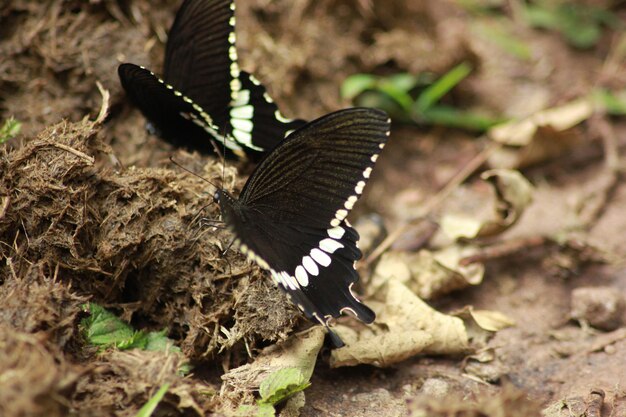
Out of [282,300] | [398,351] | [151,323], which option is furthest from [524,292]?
[151,323]

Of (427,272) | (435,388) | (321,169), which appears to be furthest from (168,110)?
(435,388)

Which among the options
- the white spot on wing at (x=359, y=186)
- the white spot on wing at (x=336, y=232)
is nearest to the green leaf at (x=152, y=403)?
the white spot on wing at (x=336, y=232)

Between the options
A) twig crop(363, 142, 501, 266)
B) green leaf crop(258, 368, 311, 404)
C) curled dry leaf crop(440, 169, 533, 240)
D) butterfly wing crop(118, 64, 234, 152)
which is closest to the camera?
green leaf crop(258, 368, 311, 404)

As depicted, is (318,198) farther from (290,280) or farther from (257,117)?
(257,117)

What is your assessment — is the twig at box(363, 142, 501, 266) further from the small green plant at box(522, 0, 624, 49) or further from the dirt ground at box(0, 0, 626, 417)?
the small green plant at box(522, 0, 624, 49)

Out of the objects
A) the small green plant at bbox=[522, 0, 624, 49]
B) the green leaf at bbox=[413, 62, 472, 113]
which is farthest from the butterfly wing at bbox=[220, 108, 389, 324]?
the small green plant at bbox=[522, 0, 624, 49]

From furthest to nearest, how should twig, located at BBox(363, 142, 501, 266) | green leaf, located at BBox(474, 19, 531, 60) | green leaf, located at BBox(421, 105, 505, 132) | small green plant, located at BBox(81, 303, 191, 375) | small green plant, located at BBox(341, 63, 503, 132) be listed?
1. green leaf, located at BBox(474, 19, 531, 60)
2. green leaf, located at BBox(421, 105, 505, 132)
3. small green plant, located at BBox(341, 63, 503, 132)
4. twig, located at BBox(363, 142, 501, 266)
5. small green plant, located at BBox(81, 303, 191, 375)
